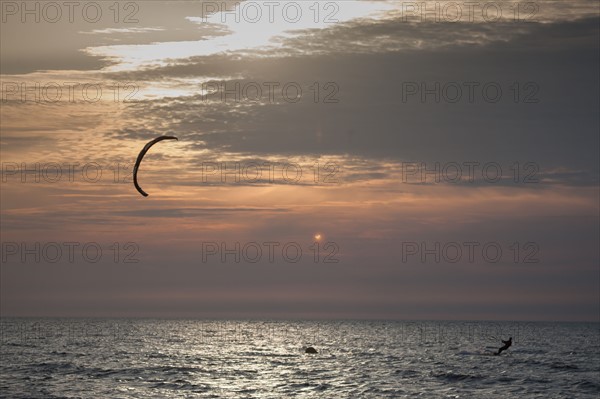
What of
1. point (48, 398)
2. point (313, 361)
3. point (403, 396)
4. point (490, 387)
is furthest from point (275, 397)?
point (313, 361)

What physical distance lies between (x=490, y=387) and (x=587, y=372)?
20670 millimetres

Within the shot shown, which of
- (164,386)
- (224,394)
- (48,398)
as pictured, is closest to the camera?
(48,398)

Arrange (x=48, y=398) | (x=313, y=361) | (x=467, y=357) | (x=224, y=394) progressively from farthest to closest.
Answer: (x=467, y=357), (x=313, y=361), (x=224, y=394), (x=48, y=398)

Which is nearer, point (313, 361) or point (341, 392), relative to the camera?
point (341, 392)

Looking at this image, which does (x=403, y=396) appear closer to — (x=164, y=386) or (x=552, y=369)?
(x=164, y=386)

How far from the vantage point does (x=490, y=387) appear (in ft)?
196

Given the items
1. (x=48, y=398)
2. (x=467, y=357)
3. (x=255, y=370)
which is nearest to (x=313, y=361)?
(x=255, y=370)

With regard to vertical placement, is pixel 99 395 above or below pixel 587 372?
above

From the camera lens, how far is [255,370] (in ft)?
235

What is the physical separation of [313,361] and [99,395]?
38326mm

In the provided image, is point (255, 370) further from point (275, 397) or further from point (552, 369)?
point (552, 369)

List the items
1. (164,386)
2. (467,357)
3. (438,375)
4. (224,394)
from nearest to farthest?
(224,394), (164,386), (438,375), (467,357)

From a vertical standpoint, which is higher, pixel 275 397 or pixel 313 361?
pixel 275 397

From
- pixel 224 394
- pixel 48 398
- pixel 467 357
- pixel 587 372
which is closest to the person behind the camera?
pixel 48 398
